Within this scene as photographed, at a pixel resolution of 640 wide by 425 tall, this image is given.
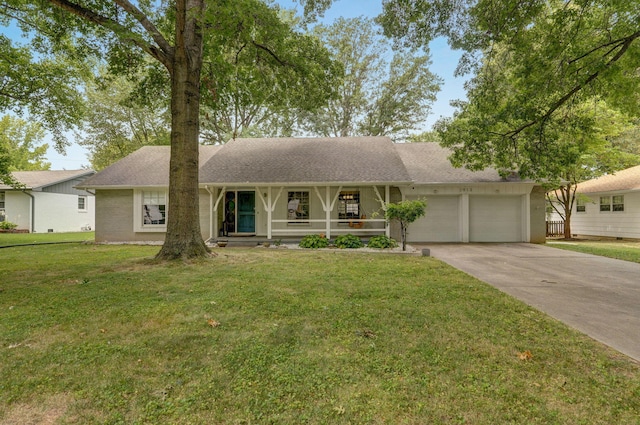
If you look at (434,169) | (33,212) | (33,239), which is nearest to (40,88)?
(33,239)

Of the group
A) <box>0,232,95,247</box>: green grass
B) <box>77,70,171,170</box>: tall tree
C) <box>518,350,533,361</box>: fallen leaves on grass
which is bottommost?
<box>518,350,533,361</box>: fallen leaves on grass

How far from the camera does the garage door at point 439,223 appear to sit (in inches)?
516

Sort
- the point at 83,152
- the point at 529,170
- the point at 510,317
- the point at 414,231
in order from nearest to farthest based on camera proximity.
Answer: the point at 510,317 → the point at 529,170 → the point at 414,231 → the point at 83,152

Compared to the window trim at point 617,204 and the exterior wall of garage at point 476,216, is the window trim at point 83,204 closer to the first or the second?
the exterior wall of garage at point 476,216

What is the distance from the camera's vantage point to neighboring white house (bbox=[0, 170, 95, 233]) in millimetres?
20188

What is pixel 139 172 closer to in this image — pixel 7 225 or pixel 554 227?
pixel 7 225

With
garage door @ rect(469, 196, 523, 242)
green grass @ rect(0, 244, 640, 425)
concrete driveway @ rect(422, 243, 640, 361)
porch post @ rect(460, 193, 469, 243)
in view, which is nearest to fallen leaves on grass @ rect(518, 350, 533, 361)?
green grass @ rect(0, 244, 640, 425)

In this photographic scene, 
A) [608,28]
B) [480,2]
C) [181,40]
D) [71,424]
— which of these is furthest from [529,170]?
[71,424]

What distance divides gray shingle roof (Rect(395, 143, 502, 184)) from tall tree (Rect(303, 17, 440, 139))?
9.77 metres

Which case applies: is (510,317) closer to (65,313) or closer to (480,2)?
(65,313)

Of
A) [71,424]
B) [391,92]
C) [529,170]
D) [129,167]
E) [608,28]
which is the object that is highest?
[391,92]

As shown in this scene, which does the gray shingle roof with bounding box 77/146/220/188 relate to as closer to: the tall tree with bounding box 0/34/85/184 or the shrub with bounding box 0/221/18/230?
the tall tree with bounding box 0/34/85/184

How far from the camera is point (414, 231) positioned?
43.4ft

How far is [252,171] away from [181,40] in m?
5.35
